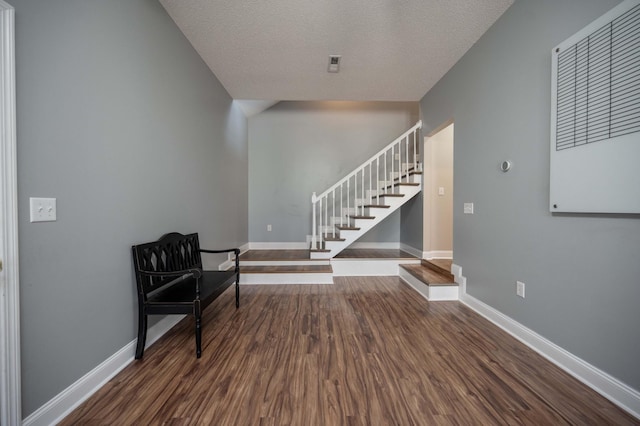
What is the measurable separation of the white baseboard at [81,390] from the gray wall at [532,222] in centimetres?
318

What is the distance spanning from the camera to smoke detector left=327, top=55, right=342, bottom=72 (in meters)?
3.00

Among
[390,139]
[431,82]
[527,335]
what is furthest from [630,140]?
[390,139]

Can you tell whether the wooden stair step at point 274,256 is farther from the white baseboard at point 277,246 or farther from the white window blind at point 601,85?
the white window blind at point 601,85

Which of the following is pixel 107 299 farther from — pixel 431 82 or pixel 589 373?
pixel 431 82

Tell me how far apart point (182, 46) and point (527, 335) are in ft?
13.9

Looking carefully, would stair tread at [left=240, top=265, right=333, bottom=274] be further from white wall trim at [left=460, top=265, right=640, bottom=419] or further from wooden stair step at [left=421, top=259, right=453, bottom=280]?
white wall trim at [left=460, top=265, right=640, bottom=419]

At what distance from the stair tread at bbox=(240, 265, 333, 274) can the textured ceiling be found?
2.77 meters

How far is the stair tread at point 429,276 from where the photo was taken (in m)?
3.15

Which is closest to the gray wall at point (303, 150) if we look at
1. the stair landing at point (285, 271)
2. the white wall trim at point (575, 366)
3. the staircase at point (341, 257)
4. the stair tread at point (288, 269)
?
the staircase at point (341, 257)

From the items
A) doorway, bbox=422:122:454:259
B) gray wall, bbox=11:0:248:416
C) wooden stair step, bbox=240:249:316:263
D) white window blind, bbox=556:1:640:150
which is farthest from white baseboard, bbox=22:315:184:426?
doorway, bbox=422:122:454:259

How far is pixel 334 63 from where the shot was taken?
3125 millimetres

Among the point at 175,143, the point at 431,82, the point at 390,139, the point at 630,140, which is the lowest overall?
the point at 630,140

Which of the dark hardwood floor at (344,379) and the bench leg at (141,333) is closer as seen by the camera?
the dark hardwood floor at (344,379)

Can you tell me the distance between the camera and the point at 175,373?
174cm
